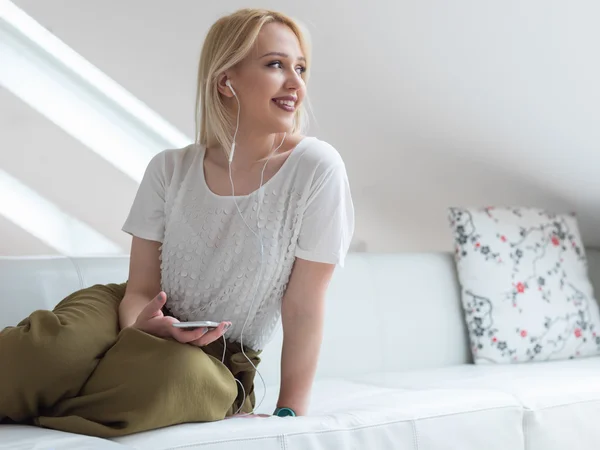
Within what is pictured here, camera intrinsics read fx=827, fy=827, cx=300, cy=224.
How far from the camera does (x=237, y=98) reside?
1.65 m

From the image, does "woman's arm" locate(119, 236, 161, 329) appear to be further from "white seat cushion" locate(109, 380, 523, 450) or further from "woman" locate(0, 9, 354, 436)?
"white seat cushion" locate(109, 380, 523, 450)

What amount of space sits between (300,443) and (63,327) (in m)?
0.43

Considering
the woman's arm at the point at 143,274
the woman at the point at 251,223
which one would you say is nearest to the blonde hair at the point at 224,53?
the woman at the point at 251,223

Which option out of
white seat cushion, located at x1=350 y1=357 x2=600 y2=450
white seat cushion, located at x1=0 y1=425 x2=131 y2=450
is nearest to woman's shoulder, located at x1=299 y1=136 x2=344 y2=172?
white seat cushion, located at x1=350 y1=357 x2=600 y2=450

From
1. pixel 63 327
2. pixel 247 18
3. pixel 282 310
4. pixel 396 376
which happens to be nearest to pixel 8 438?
pixel 63 327

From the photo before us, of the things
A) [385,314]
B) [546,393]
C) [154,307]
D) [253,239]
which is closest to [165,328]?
[154,307]

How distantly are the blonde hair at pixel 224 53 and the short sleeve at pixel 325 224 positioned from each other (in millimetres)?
197

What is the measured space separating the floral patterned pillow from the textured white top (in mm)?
944

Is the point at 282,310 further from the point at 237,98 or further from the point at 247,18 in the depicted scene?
the point at 247,18

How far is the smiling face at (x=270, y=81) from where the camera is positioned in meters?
1.62

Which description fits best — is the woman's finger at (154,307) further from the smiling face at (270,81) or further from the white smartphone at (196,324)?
the smiling face at (270,81)

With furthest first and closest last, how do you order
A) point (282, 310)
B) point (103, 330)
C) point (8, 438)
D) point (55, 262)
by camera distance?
point (55, 262)
point (282, 310)
point (103, 330)
point (8, 438)

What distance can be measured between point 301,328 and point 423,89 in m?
1.08

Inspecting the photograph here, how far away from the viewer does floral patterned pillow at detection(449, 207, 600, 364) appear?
7.94ft
